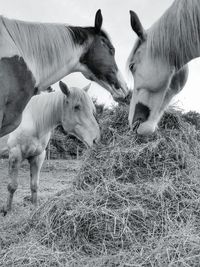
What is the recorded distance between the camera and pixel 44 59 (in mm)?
3197

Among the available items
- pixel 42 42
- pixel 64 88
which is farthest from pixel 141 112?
pixel 64 88

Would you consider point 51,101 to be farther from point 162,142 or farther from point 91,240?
point 91,240

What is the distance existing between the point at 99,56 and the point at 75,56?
0.83ft

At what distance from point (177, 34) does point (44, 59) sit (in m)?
1.32

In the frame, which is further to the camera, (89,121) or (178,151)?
(89,121)

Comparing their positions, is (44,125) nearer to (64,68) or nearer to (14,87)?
(64,68)

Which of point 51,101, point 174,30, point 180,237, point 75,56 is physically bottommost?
point 51,101

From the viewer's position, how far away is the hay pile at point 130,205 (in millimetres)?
2463

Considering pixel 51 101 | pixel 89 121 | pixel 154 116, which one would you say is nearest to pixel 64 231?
pixel 154 116

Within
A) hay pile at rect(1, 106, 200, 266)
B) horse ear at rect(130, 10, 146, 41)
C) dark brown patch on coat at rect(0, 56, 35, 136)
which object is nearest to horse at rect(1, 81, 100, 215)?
hay pile at rect(1, 106, 200, 266)

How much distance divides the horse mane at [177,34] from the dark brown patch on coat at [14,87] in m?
1.12

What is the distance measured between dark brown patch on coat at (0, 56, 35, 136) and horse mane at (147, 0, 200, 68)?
3.66 feet

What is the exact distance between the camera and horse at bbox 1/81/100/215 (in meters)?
4.97

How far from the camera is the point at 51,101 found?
5.46 meters
